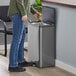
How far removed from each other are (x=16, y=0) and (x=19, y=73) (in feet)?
3.37

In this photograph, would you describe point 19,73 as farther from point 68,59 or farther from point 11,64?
point 68,59

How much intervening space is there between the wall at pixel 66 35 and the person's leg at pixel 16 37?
0.62 m

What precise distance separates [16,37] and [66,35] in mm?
728

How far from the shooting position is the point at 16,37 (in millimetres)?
3896

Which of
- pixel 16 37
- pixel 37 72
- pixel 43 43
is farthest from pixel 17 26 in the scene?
pixel 37 72

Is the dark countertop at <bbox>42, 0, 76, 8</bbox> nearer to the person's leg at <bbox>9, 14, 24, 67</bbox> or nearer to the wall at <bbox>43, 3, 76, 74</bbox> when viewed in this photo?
the wall at <bbox>43, 3, 76, 74</bbox>

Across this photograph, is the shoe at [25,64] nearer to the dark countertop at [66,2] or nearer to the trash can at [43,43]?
the trash can at [43,43]

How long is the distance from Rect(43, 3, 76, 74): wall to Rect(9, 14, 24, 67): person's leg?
62 centimetres

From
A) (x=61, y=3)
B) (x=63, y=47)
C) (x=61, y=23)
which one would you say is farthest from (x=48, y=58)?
(x=61, y=3)

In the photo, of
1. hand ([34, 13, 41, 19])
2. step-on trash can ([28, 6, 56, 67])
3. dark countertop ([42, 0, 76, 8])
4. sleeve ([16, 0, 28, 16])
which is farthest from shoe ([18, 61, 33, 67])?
dark countertop ([42, 0, 76, 8])

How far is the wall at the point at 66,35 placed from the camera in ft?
12.8

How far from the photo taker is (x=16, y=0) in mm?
3834

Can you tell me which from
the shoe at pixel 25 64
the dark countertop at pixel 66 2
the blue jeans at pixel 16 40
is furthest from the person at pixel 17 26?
the dark countertop at pixel 66 2

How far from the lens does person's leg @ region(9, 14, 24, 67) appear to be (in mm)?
3851
